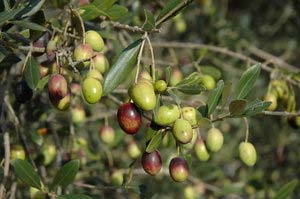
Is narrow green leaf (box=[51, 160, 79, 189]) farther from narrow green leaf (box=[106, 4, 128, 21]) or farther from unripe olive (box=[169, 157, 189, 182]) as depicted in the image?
narrow green leaf (box=[106, 4, 128, 21])

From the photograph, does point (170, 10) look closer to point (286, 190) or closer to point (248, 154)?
point (248, 154)

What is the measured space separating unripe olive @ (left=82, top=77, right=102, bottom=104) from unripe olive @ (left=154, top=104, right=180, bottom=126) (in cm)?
15

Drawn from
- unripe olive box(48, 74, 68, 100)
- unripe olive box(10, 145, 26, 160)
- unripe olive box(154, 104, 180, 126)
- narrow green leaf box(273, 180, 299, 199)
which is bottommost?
narrow green leaf box(273, 180, 299, 199)

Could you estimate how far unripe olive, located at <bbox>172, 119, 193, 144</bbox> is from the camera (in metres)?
1.36

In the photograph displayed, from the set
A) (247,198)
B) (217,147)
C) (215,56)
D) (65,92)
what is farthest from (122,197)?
(65,92)

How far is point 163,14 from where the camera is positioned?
145cm

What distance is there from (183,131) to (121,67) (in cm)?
24

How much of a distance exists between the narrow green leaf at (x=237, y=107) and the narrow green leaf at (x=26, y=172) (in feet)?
1.80

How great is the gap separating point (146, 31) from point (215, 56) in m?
1.59

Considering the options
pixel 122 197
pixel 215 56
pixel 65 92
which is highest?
pixel 65 92

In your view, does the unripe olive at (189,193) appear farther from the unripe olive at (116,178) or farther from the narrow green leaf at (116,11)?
the narrow green leaf at (116,11)

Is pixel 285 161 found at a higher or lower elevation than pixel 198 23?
lower

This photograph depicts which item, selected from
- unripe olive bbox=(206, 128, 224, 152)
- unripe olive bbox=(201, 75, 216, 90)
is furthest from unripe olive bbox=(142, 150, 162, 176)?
unripe olive bbox=(201, 75, 216, 90)

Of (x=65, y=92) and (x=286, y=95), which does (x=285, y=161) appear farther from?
(x=65, y=92)
